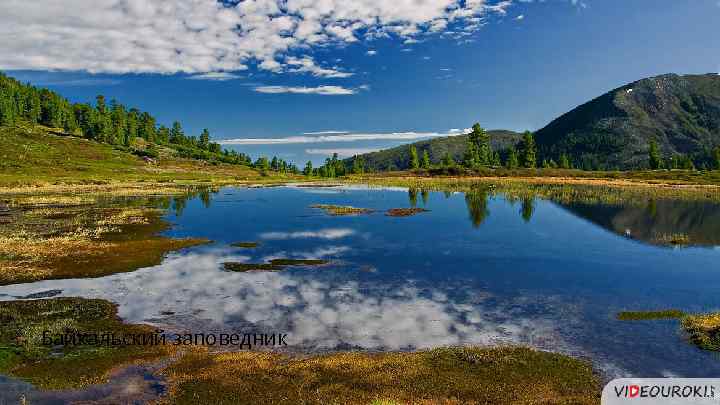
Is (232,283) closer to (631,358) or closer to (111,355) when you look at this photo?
(111,355)

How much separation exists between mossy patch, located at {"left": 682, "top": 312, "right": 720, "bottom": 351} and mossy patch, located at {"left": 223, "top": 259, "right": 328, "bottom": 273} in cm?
2411

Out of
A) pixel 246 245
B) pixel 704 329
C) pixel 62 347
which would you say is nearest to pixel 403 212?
pixel 246 245

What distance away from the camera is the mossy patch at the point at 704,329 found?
18.7 m

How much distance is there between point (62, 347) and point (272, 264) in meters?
17.7

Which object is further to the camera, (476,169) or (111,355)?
(476,169)

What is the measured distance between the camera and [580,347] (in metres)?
18.6

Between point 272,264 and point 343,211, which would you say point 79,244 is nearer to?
point 272,264

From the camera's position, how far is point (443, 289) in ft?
91.1

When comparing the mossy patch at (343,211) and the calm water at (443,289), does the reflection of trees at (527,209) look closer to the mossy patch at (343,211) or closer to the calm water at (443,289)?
the calm water at (443,289)

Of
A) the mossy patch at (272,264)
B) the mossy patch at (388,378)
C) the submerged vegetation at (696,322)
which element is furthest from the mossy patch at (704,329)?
the mossy patch at (272,264)

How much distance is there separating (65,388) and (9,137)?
238m

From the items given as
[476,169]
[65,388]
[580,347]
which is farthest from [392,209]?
[476,169]

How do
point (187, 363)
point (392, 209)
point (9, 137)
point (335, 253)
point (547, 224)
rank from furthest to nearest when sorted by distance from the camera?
point (9, 137)
point (392, 209)
point (547, 224)
point (335, 253)
point (187, 363)

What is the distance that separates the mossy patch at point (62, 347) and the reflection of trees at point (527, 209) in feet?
184
